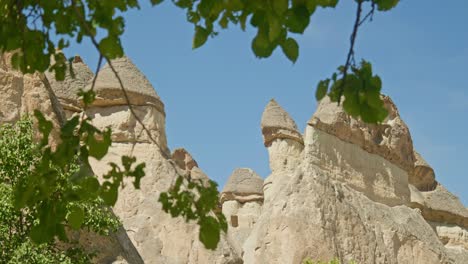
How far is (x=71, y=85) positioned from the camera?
24094 millimetres

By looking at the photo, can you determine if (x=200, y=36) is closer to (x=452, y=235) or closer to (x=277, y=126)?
(x=277, y=126)

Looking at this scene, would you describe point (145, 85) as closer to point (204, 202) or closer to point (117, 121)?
point (117, 121)

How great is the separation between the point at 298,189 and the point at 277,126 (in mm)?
7100

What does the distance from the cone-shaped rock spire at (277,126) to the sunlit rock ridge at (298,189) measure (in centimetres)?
5

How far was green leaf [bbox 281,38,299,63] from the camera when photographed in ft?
13.4

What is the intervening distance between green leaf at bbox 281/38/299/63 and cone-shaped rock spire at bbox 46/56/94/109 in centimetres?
1890

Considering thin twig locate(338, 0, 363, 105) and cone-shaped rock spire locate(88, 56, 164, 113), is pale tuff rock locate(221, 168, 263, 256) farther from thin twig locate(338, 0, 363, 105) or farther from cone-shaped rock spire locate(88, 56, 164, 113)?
thin twig locate(338, 0, 363, 105)

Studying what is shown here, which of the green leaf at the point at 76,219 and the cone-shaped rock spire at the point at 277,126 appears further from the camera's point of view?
the cone-shaped rock spire at the point at 277,126

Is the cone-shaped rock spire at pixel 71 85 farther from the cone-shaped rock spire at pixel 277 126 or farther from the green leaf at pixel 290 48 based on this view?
the green leaf at pixel 290 48

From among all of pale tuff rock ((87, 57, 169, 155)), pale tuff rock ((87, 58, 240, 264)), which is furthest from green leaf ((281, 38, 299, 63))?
pale tuff rock ((87, 57, 169, 155))

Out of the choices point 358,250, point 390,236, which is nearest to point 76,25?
point 358,250

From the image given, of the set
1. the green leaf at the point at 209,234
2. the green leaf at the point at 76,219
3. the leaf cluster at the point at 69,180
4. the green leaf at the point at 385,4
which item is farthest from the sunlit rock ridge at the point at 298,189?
the green leaf at the point at 385,4

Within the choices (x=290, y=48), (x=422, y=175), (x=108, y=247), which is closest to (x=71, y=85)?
(x=108, y=247)

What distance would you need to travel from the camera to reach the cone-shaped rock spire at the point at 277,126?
102 feet
